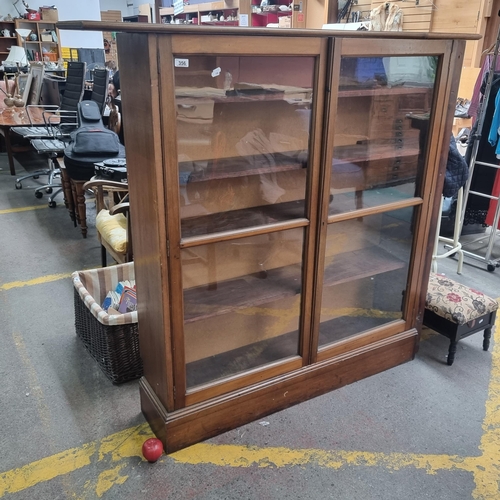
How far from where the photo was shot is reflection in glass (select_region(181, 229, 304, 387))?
1.88 metres

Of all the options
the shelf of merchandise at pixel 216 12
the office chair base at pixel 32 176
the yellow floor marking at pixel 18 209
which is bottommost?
the yellow floor marking at pixel 18 209

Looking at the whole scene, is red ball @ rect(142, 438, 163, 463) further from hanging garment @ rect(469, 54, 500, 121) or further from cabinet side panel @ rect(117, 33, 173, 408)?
hanging garment @ rect(469, 54, 500, 121)

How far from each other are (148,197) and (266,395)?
Answer: 3.12 feet

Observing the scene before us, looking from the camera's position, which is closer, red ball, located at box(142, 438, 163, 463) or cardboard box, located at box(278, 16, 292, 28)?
red ball, located at box(142, 438, 163, 463)

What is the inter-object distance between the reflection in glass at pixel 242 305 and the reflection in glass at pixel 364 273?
21 centimetres

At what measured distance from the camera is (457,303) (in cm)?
239

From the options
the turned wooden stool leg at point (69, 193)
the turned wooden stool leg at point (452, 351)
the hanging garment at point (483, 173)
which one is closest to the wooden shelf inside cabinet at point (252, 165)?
the turned wooden stool leg at point (452, 351)

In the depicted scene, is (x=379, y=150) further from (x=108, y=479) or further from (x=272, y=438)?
(x=108, y=479)

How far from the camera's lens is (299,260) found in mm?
1996

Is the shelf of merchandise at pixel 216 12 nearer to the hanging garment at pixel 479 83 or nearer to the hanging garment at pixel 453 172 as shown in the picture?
the hanging garment at pixel 479 83

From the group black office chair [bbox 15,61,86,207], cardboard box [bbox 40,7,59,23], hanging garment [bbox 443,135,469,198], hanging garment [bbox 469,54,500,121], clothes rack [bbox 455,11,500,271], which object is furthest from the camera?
cardboard box [bbox 40,7,59,23]

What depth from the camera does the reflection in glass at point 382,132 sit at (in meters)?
2.00

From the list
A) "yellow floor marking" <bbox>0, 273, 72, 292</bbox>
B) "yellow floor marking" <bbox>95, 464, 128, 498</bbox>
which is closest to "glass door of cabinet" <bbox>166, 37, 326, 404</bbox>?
"yellow floor marking" <bbox>95, 464, 128, 498</bbox>

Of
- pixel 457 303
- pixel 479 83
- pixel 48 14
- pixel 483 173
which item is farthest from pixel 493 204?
pixel 48 14
